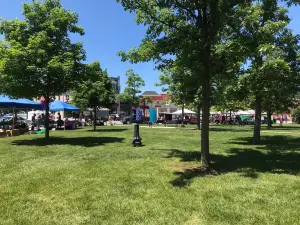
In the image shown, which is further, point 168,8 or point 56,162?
point 56,162

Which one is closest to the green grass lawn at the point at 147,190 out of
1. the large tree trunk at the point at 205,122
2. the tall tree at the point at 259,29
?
the large tree trunk at the point at 205,122

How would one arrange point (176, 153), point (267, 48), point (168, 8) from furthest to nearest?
1. point (176, 153)
2. point (168, 8)
3. point (267, 48)

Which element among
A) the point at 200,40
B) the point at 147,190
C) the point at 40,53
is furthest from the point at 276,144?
the point at 40,53

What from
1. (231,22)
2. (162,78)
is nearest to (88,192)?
(231,22)

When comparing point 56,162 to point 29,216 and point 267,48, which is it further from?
point 267,48

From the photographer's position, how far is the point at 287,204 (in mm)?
5062

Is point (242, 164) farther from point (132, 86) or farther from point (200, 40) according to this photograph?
point (132, 86)

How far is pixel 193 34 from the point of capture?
7730 millimetres

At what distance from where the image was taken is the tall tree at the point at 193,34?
25.2ft

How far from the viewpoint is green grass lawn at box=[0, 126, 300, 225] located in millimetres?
4574

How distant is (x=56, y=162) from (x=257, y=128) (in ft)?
31.9

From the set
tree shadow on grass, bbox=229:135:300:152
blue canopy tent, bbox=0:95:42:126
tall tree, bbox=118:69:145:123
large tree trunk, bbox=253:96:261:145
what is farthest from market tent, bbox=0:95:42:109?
tall tree, bbox=118:69:145:123

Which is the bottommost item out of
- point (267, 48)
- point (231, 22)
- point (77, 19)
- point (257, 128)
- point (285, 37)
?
point (257, 128)

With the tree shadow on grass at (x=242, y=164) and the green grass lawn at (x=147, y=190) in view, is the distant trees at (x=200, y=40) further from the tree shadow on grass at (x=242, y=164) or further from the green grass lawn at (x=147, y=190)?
the green grass lawn at (x=147, y=190)
